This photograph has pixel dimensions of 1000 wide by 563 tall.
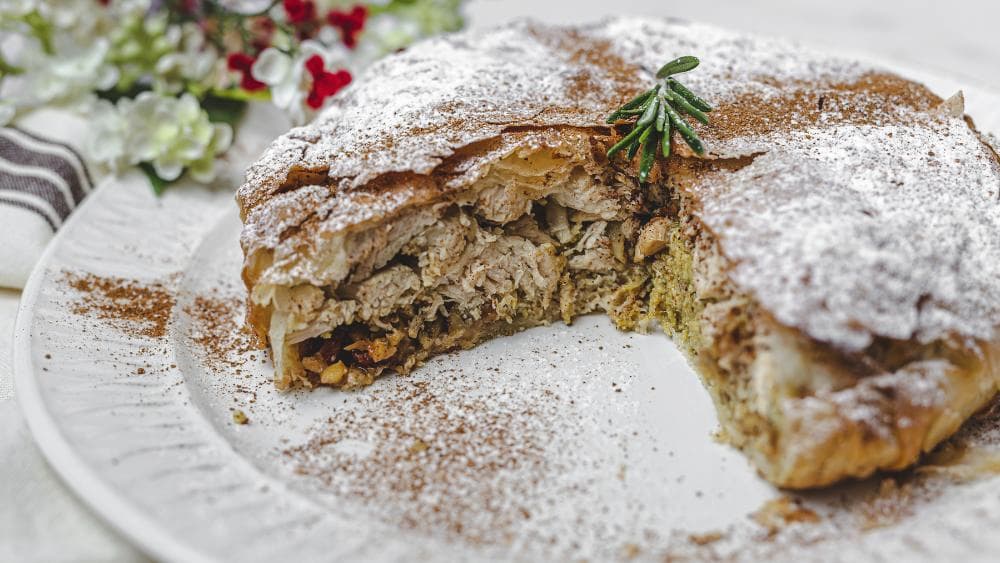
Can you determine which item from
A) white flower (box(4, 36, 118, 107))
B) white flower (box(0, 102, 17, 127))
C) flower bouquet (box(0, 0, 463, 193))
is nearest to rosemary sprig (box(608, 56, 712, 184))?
flower bouquet (box(0, 0, 463, 193))

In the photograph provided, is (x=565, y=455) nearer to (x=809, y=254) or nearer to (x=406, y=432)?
(x=406, y=432)

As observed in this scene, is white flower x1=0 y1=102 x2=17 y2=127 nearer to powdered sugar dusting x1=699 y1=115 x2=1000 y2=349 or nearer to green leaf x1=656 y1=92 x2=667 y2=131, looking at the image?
green leaf x1=656 y1=92 x2=667 y2=131

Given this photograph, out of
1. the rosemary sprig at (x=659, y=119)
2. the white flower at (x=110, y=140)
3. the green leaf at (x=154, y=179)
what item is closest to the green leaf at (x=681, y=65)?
the rosemary sprig at (x=659, y=119)

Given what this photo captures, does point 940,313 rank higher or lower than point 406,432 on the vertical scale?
higher

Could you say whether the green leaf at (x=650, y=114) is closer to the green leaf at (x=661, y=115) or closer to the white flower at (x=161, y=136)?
the green leaf at (x=661, y=115)

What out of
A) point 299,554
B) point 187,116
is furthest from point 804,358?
point 187,116
